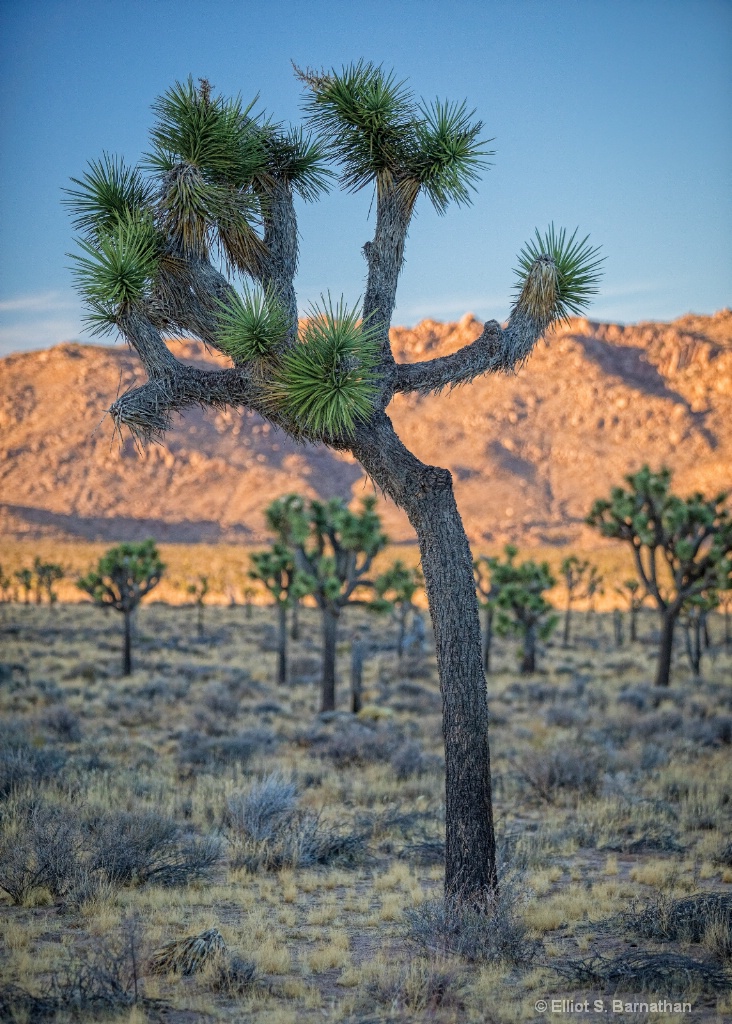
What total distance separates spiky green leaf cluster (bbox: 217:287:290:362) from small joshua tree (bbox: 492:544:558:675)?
23256mm

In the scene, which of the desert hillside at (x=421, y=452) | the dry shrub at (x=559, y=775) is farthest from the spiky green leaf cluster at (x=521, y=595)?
the desert hillside at (x=421, y=452)

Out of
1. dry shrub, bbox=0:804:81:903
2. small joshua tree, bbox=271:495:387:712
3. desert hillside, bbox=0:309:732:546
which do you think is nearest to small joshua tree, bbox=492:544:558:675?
small joshua tree, bbox=271:495:387:712

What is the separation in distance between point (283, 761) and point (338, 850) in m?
4.86

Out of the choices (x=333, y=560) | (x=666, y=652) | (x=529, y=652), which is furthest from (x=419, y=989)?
(x=529, y=652)

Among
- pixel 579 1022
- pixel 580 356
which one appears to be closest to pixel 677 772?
pixel 579 1022

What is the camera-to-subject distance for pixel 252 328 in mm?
6371

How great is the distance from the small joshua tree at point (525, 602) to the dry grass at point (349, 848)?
8.01m

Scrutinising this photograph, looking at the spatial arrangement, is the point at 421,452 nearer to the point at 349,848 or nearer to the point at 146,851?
the point at 349,848

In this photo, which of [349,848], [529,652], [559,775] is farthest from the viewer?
[529,652]

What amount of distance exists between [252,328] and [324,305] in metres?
0.55

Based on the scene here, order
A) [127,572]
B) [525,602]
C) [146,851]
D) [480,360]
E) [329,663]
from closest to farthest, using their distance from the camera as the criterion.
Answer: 1. [480,360]
2. [146,851]
3. [329,663]
4. [525,602]
5. [127,572]

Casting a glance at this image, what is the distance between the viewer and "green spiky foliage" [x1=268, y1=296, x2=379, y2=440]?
6.06 meters

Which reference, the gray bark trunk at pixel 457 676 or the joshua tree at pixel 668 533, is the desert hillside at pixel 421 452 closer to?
the joshua tree at pixel 668 533

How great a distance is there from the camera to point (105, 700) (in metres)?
20.8
